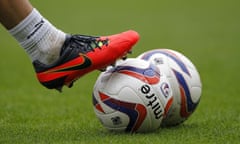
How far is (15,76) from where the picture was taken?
1061 cm

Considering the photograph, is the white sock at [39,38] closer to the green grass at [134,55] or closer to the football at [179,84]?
the green grass at [134,55]

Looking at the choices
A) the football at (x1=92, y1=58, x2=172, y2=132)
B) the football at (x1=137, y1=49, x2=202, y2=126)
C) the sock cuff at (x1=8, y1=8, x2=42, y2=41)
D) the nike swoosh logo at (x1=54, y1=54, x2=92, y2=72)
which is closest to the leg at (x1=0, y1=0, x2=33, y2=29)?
the sock cuff at (x1=8, y1=8, x2=42, y2=41)

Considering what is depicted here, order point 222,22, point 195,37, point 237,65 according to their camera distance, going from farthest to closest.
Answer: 1. point 222,22
2. point 195,37
3. point 237,65

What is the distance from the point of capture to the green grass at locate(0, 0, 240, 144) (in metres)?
5.54

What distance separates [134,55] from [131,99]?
286 inches

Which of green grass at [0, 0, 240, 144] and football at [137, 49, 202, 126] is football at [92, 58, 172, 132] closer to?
green grass at [0, 0, 240, 144]

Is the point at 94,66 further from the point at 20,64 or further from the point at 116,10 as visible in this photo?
the point at 116,10

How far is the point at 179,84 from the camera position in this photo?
5945 millimetres

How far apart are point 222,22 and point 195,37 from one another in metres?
2.95

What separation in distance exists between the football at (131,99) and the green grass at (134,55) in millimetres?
114

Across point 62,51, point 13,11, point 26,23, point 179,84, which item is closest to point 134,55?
point 179,84

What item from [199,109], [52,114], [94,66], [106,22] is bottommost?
[106,22]

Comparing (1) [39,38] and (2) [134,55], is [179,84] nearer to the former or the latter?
(1) [39,38]

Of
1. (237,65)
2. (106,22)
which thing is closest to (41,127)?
(237,65)
